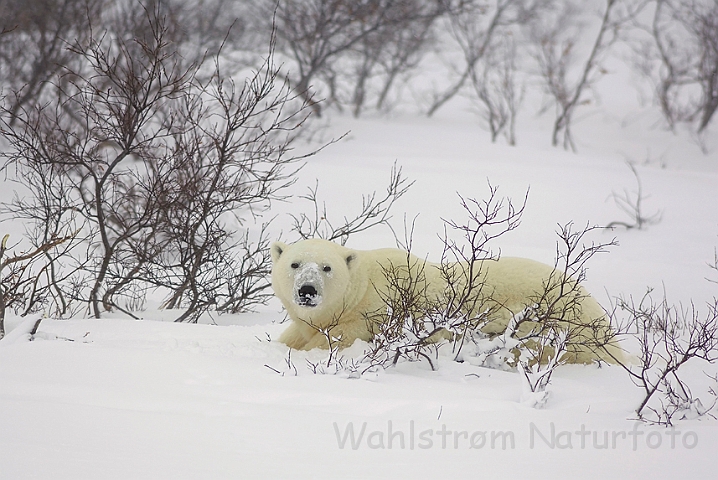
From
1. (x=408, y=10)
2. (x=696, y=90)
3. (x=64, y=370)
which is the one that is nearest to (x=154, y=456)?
(x=64, y=370)

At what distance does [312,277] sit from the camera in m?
3.68

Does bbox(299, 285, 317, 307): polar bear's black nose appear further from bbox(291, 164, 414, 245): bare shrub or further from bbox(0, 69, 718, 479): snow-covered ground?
bbox(291, 164, 414, 245): bare shrub

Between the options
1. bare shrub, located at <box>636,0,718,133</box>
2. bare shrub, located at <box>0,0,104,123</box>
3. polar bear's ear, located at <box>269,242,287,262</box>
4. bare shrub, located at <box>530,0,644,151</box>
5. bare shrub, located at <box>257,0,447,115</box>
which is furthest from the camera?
bare shrub, located at <box>636,0,718,133</box>

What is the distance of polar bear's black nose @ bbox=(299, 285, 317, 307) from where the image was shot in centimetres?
365

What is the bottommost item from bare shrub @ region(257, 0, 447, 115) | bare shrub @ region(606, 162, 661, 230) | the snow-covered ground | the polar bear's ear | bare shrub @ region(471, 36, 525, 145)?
bare shrub @ region(606, 162, 661, 230)

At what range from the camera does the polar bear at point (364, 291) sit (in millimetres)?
3773

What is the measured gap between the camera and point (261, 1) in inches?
733

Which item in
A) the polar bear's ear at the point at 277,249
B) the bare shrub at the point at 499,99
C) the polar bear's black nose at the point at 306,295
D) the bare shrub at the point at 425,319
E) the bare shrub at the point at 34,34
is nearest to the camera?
the bare shrub at the point at 425,319

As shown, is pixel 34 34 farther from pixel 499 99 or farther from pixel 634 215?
pixel 634 215

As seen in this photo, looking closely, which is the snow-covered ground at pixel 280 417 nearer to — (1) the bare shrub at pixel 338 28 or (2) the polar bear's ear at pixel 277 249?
(2) the polar bear's ear at pixel 277 249

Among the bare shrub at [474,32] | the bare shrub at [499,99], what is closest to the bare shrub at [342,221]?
the bare shrub at [499,99]

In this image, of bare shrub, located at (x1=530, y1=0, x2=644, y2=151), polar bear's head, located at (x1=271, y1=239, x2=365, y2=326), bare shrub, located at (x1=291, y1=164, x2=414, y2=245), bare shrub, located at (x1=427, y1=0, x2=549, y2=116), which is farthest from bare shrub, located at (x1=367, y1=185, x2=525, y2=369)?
bare shrub, located at (x1=427, y1=0, x2=549, y2=116)

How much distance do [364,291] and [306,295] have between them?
45 centimetres

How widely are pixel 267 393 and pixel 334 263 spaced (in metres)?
1.26
